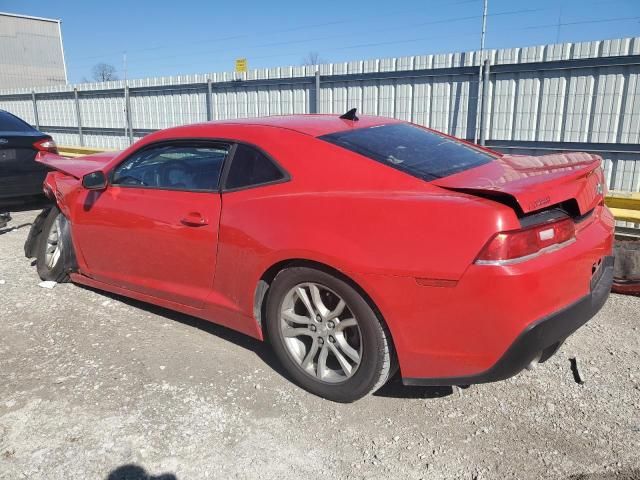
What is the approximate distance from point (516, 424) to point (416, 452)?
57 centimetres

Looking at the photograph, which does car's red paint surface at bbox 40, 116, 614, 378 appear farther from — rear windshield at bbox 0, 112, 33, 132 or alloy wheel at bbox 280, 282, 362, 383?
rear windshield at bbox 0, 112, 33, 132

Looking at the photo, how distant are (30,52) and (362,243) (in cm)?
4478

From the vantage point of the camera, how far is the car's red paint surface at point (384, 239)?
2195mm

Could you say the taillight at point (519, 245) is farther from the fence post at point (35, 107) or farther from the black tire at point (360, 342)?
the fence post at point (35, 107)

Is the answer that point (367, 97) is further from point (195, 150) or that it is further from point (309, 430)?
point (309, 430)

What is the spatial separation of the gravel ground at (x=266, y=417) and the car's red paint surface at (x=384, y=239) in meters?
0.35

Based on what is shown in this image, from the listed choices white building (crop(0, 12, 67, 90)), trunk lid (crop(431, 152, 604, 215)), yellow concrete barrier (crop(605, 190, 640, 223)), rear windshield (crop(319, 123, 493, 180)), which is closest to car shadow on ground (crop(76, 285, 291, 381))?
rear windshield (crop(319, 123, 493, 180))

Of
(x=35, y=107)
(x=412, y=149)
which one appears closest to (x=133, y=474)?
(x=412, y=149)

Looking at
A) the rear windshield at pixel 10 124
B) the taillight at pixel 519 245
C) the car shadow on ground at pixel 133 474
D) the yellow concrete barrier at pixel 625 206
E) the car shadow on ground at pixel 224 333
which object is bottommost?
the car shadow on ground at pixel 133 474

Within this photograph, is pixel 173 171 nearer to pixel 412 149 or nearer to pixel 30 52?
pixel 412 149

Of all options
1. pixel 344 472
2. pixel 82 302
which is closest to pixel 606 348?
pixel 344 472

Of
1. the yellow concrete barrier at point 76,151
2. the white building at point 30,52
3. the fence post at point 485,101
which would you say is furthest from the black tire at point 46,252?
the white building at point 30,52

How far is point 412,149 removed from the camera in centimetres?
297

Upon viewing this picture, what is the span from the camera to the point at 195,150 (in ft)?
11.0
